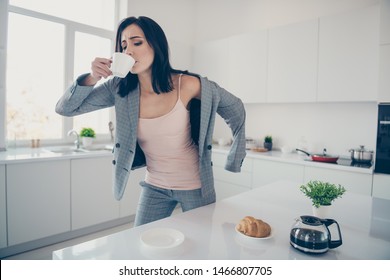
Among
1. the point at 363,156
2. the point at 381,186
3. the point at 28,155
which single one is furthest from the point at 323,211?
the point at 28,155

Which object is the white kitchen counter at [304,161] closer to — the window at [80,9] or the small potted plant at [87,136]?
the small potted plant at [87,136]

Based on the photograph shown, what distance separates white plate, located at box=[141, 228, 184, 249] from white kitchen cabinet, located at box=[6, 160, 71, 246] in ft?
5.94

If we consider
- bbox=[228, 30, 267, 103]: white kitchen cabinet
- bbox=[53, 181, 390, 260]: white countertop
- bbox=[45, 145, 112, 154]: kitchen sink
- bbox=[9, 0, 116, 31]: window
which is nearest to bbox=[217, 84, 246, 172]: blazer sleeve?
bbox=[53, 181, 390, 260]: white countertop

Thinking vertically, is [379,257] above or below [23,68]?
below

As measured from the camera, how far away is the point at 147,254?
2.46 feet

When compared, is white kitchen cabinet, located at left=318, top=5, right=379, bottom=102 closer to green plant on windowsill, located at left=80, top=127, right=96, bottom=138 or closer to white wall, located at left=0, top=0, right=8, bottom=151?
green plant on windowsill, located at left=80, top=127, right=96, bottom=138

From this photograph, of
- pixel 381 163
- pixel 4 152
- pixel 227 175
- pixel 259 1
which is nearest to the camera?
pixel 381 163

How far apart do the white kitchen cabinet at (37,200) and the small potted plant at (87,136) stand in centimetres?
59

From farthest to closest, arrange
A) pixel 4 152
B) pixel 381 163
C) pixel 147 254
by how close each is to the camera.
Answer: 1. pixel 4 152
2. pixel 381 163
3. pixel 147 254

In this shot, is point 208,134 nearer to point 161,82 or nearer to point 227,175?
point 161,82

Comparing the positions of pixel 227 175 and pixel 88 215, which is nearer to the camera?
pixel 88 215

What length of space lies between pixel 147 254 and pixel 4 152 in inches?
91.2

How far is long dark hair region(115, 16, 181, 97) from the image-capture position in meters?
1.22

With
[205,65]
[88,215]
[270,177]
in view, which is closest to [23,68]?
[88,215]
